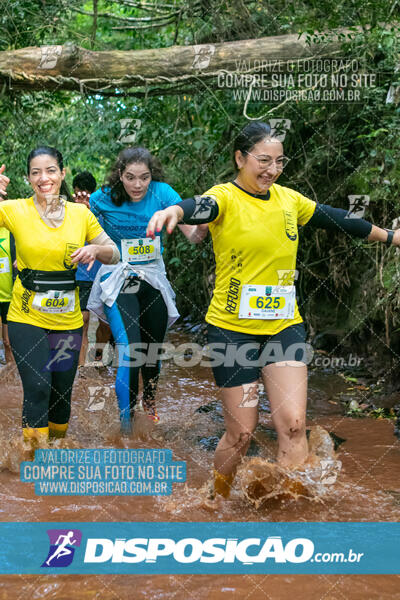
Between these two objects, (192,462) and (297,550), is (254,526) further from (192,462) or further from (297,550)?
(192,462)

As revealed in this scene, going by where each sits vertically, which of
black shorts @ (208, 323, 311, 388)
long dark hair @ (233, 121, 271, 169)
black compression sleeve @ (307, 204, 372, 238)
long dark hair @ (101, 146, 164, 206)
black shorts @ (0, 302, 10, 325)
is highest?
long dark hair @ (233, 121, 271, 169)

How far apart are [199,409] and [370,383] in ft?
5.30


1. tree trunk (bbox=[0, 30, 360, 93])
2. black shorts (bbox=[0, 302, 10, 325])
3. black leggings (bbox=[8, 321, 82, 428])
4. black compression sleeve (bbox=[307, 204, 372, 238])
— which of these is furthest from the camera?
tree trunk (bbox=[0, 30, 360, 93])

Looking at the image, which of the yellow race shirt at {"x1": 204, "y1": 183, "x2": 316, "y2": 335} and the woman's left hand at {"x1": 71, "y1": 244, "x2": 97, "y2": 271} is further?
the woman's left hand at {"x1": 71, "y1": 244, "x2": 97, "y2": 271}

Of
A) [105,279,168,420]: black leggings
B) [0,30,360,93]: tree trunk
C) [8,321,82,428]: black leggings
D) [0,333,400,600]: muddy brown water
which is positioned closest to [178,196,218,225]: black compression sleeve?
[8,321,82,428]: black leggings

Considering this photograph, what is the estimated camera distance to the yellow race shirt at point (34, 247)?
396cm

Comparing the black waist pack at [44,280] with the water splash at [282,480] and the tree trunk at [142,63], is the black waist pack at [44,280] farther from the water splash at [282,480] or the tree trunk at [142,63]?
the tree trunk at [142,63]

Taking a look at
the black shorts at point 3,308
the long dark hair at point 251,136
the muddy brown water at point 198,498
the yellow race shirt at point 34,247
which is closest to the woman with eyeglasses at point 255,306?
the long dark hair at point 251,136

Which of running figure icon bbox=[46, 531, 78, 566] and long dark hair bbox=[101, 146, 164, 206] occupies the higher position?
long dark hair bbox=[101, 146, 164, 206]

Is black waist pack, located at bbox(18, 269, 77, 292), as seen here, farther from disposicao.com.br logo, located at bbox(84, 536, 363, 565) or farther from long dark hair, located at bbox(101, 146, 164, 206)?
disposicao.com.br logo, located at bbox(84, 536, 363, 565)

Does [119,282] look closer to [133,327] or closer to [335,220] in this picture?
[133,327]

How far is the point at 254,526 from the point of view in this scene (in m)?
3.56

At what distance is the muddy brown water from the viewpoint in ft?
9.94

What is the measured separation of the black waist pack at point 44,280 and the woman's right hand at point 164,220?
991 mm
